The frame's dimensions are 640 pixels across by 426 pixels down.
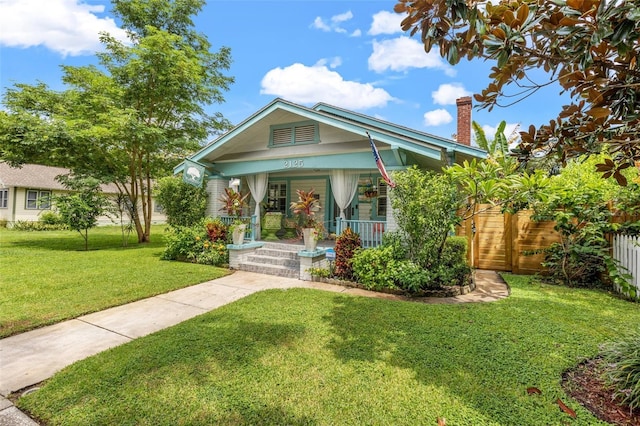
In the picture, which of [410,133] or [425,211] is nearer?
[425,211]

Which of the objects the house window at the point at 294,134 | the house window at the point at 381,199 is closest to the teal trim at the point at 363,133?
the house window at the point at 294,134

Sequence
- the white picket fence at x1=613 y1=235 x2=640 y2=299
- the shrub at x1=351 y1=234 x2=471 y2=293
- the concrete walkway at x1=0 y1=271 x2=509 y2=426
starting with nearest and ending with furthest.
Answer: the concrete walkway at x1=0 y1=271 x2=509 y2=426 < the white picket fence at x1=613 y1=235 x2=640 y2=299 < the shrub at x1=351 y1=234 x2=471 y2=293

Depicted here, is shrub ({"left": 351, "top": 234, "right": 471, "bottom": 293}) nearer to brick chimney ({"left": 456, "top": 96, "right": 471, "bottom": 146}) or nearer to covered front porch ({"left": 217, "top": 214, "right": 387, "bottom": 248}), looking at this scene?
covered front porch ({"left": 217, "top": 214, "right": 387, "bottom": 248})

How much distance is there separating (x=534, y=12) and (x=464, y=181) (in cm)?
451

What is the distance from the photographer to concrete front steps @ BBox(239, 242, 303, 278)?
28.1 feet

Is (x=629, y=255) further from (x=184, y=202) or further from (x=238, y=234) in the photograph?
(x=184, y=202)

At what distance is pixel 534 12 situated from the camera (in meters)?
2.17

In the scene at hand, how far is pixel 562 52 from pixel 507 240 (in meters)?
7.90

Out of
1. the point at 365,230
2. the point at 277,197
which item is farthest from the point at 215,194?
the point at 365,230

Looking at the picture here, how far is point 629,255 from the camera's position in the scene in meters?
6.30

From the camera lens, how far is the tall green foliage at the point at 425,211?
21.2ft

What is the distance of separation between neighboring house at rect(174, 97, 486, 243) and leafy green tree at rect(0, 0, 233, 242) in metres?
5.54

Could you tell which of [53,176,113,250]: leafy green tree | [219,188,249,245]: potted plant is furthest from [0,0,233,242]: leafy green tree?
[219,188,249,245]: potted plant

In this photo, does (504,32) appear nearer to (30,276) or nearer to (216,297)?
(216,297)
